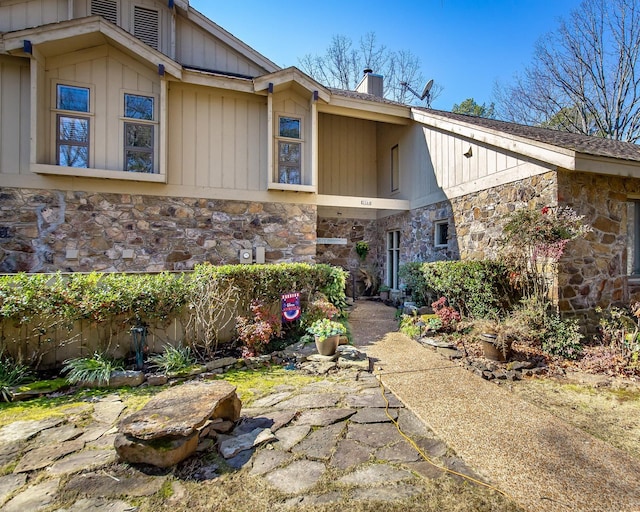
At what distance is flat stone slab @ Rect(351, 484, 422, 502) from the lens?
2.03 meters

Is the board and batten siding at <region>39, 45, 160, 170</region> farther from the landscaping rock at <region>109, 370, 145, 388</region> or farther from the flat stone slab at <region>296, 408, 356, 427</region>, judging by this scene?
the flat stone slab at <region>296, 408, 356, 427</region>

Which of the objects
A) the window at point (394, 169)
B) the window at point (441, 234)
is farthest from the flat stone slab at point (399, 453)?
the window at point (394, 169)

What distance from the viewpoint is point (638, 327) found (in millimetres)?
5254

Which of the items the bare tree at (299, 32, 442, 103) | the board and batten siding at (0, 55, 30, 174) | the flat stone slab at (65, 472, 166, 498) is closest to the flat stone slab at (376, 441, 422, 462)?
the flat stone slab at (65, 472, 166, 498)

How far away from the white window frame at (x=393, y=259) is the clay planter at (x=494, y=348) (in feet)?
16.8

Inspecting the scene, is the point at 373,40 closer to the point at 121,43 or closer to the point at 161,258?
the point at 121,43

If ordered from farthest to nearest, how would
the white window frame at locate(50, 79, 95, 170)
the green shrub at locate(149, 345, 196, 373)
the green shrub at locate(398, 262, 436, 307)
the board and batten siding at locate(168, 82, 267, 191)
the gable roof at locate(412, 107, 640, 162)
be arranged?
the board and batten siding at locate(168, 82, 267, 191), the green shrub at locate(398, 262, 436, 307), the white window frame at locate(50, 79, 95, 170), the gable roof at locate(412, 107, 640, 162), the green shrub at locate(149, 345, 196, 373)

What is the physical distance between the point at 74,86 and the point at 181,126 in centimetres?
208

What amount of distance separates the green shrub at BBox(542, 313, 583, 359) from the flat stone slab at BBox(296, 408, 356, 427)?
3771 mm

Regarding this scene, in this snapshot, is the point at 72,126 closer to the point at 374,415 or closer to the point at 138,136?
the point at 138,136

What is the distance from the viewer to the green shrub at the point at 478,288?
222 inches

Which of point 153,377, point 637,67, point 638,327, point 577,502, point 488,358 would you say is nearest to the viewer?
point 577,502

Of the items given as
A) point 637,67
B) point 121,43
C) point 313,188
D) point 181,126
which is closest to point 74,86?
point 121,43

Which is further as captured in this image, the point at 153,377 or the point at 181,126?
the point at 181,126
